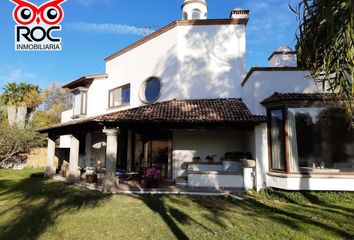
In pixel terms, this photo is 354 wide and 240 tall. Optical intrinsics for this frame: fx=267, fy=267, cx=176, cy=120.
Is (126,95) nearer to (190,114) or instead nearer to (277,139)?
(190,114)

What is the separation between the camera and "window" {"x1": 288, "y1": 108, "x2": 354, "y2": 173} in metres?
10.9

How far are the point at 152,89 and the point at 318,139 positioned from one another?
10.2m

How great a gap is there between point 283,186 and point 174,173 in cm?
635

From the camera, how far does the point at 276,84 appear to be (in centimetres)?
1230

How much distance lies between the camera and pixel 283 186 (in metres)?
10.9

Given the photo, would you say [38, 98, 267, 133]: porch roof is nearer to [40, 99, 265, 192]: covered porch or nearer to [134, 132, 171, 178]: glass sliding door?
[40, 99, 265, 192]: covered porch

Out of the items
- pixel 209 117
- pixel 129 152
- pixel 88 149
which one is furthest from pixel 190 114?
pixel 88 149

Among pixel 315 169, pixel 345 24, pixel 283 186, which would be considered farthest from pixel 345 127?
pixel 345 24

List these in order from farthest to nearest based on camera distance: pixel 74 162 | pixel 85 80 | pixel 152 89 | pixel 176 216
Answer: pixel 85 80, pixel 152 89, pixel 74 162, pixel 176 216

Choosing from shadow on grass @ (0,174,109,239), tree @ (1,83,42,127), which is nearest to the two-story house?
shadow on grass @ (0,174,109,239)

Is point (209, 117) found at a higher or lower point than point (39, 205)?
higher

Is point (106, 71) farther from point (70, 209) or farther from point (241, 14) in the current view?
point (70, 209)

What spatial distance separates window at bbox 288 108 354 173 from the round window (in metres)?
8.49

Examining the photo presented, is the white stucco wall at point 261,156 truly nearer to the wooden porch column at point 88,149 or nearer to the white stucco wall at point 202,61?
the white stucco wall at point 202,61
